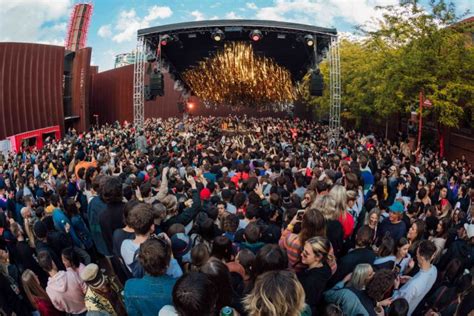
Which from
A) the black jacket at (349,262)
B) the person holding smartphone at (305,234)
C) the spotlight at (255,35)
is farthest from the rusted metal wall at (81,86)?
the black jacket at (349,262)

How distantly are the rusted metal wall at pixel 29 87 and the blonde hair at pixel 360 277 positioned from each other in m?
24.6

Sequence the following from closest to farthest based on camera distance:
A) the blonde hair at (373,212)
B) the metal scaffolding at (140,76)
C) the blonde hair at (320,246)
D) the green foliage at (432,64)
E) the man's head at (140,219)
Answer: the blonde hair at (320,246) → the man's head at (140,219) → the blonde hair at (373,212) → the green foliage at (432,64) → the metal scaffolding at (140,76)

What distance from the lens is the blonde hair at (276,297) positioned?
6.83ft

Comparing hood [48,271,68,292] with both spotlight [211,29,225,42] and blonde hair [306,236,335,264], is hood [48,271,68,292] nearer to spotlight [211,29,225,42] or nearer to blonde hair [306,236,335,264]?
blonde hair [306,236,335,264]

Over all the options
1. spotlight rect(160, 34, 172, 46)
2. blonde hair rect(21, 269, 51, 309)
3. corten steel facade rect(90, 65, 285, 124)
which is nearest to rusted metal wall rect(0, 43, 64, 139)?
corten steel facade rect(90, 65, 285, 124)

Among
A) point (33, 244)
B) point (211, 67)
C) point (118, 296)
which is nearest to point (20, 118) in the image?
point (211, 67)

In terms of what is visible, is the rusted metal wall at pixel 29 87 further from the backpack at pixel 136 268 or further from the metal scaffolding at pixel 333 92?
the backpack at pixel 136 268

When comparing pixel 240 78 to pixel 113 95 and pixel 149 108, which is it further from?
pixel 149 108

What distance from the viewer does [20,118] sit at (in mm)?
24062

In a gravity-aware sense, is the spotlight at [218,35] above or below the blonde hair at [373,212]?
above

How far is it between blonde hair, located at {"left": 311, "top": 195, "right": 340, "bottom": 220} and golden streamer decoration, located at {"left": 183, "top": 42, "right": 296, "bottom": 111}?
15397 millimetres

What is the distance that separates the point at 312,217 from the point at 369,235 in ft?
2.05

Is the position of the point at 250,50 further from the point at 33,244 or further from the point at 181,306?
the point at 181,306

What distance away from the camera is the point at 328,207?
398 centimetres
